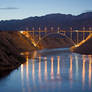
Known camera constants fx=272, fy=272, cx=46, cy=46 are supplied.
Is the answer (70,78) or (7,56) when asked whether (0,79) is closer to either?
(70,78)

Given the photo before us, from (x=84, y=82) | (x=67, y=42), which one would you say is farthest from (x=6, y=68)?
(x=67, y=42)

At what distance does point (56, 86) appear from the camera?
73.3ft

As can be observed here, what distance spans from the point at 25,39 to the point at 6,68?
180ft

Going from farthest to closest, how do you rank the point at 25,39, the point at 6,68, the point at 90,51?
the point at 25,39 → the point at 90,51 → the point at 6,68

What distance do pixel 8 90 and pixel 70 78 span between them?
24.1ft

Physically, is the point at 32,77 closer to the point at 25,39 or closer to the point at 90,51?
the point at 90,51

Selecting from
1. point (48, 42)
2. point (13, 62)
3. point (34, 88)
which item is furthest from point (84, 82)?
point (48, 42)

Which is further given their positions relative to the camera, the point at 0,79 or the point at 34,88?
the point at 0,79

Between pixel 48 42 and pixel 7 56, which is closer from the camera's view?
pixel 7 56

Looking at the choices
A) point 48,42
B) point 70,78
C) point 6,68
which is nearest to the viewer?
point 70,78

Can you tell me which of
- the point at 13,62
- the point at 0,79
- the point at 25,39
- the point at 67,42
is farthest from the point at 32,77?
the point at 67,42

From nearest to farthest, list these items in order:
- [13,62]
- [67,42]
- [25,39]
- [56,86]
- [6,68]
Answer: [56,86]
[6,68]
[13,62]
[25,39]
[67,42]

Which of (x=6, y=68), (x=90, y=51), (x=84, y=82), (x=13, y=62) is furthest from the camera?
(x=90, y=51)

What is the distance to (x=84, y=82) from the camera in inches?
949
